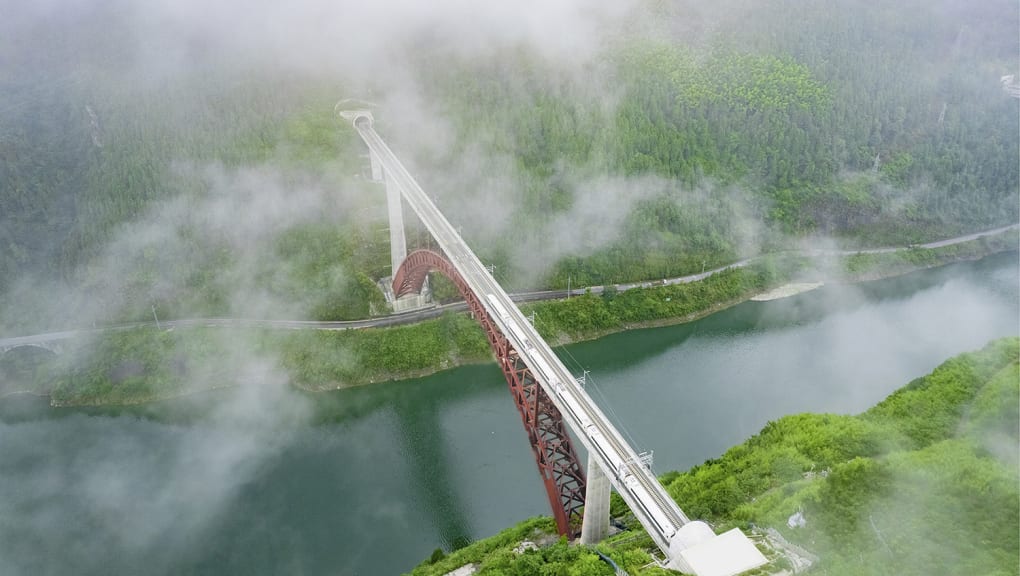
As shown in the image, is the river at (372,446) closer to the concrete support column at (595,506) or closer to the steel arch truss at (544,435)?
the steel arch truss at (544,435)

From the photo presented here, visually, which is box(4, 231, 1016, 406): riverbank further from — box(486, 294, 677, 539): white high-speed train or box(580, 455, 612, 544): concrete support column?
box(580, 455, 612, 544): concrete support column

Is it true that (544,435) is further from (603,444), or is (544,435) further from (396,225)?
(396,225)

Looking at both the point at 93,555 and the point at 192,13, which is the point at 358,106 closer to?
the point at 192,13

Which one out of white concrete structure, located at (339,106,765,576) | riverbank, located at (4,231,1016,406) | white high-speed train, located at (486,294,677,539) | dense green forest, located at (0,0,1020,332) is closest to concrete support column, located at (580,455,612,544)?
white concrete structure, located at (339,106,765,576)

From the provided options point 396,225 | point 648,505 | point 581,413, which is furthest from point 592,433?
point 396,225

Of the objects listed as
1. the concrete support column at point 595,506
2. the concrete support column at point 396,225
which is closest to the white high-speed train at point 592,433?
the concrete support column at point 595,506

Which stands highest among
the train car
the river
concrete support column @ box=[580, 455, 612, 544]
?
the train car

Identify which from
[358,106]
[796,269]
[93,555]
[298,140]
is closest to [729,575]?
[93,555]
